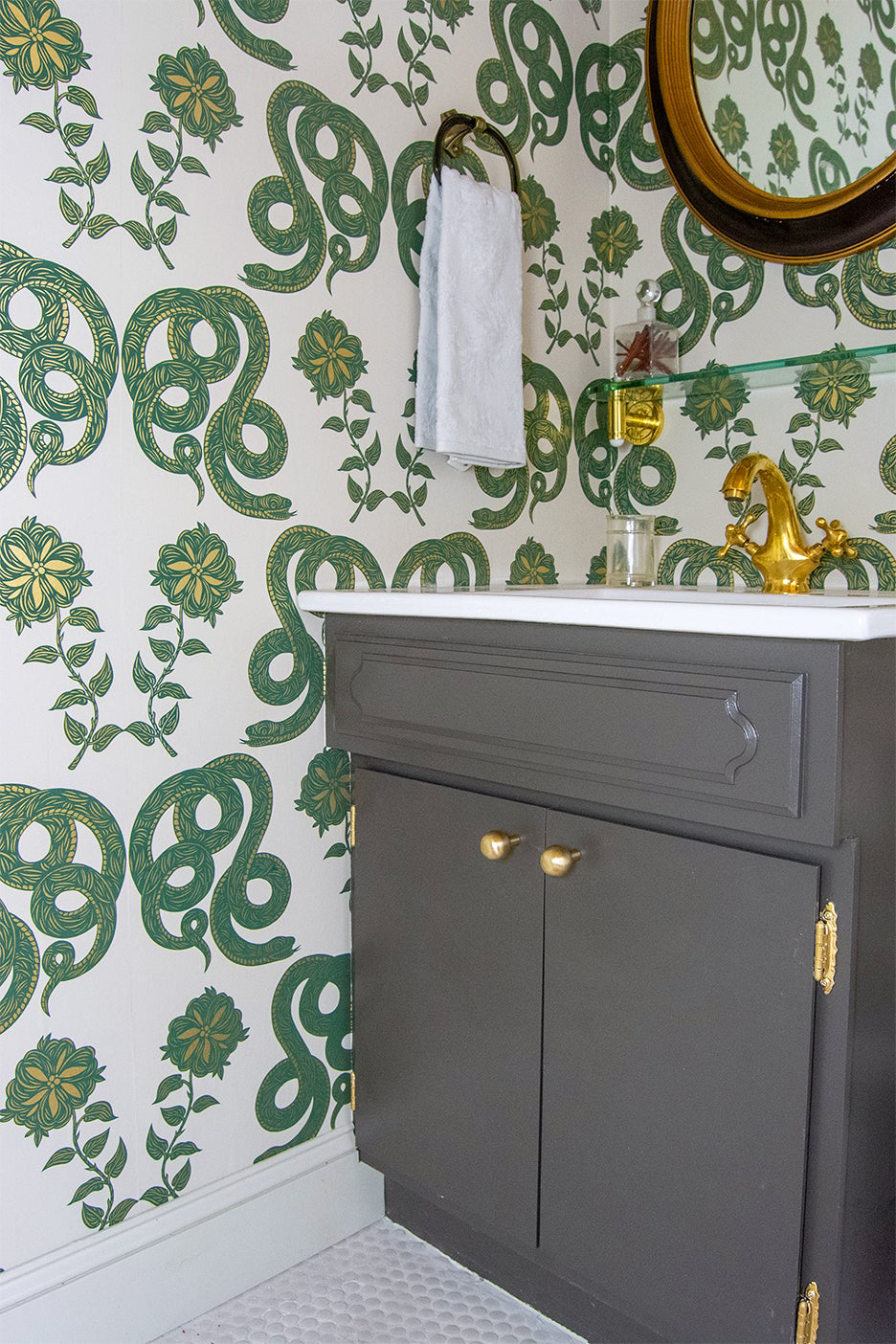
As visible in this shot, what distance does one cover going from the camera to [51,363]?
3.84 ft

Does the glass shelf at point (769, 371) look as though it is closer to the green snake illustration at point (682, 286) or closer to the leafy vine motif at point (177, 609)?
the green snake illustration at point (682, 286)

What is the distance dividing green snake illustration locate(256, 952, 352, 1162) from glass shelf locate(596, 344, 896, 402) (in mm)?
1002

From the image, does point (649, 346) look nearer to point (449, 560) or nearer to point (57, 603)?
point (449, 560)

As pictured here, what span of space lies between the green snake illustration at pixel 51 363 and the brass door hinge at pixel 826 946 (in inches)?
36.8

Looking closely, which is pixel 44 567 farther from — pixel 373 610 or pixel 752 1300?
pixel 752 1300

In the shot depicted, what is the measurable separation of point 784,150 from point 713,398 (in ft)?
1.18

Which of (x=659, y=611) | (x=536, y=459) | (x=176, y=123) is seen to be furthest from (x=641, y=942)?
(x=176, y=123)

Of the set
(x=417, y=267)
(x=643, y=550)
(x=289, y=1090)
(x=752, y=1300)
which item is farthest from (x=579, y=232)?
(x=752, y=1300)

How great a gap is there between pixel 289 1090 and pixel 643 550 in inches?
37.8

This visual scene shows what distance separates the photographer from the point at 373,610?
4.30 feet

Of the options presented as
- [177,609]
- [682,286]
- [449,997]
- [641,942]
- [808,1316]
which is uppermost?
[682,286]

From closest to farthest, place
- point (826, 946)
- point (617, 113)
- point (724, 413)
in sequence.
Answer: point (826, 946) < point (724, 413) < point (617, 113)

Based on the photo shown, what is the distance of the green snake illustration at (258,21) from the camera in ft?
4.25

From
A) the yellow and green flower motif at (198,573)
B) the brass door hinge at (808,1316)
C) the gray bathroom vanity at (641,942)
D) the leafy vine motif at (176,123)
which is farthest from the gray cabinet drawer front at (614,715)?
the leafy vine motif at (176,123)
